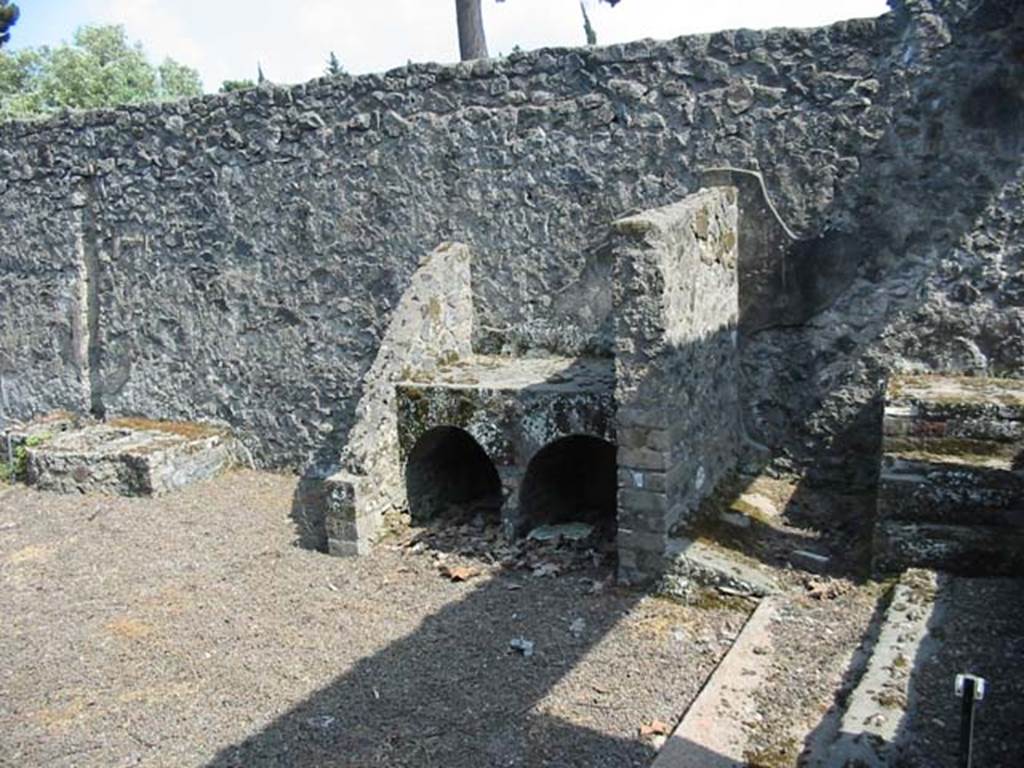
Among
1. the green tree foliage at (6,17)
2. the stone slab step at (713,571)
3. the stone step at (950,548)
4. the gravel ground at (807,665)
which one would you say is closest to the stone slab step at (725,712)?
→ the gravel ground at (807,665)

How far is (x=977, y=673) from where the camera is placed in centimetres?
402

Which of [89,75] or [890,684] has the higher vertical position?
[89,75]

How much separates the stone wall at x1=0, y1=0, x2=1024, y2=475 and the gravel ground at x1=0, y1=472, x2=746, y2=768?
209 centimetres

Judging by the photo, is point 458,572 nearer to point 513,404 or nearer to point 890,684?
point 513,404

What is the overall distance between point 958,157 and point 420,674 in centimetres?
465

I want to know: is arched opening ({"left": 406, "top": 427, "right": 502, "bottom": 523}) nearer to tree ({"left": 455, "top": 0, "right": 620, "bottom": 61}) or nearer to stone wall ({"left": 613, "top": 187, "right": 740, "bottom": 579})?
stone wall ({"left": 613, "top": 187, "right": 740, "bottom": 579})

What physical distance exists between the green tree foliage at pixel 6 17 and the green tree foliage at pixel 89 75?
1.42 feet

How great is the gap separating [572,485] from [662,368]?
2.04m

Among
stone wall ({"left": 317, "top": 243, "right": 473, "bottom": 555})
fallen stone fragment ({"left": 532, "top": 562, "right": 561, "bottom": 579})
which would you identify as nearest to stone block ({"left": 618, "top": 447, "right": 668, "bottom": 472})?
fallen stone fragment ({"left": 532, "top": 562, "right": 561, "bottom": 579})

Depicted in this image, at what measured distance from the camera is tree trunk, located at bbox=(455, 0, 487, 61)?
13.9 m

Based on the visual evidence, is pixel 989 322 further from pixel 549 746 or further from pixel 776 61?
pixel 549 746

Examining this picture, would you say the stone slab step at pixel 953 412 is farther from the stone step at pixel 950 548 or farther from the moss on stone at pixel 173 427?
the moss on stone at pixel 173 427

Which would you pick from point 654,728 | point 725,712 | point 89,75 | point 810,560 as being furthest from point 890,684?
point 89,75

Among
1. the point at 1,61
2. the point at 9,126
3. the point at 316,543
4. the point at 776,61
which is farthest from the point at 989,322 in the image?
the point at 1,61
